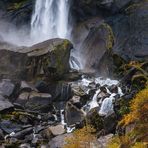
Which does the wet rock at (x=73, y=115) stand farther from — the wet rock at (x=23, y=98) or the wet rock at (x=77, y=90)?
the wet rock at (x=23, y=98)

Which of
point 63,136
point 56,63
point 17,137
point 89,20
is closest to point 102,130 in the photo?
point 63,136

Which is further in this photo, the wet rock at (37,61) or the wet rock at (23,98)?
the wet rock at (37,61)

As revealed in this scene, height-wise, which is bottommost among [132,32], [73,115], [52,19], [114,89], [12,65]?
[73,115]

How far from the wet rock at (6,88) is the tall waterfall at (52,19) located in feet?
39.6

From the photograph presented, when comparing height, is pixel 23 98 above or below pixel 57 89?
below

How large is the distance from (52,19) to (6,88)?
14.1 metres

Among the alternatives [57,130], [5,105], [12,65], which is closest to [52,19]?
[12,65]

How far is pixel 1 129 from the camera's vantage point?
112ft

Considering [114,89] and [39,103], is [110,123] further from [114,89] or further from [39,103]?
[39,103]

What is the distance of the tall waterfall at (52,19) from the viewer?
5047cm

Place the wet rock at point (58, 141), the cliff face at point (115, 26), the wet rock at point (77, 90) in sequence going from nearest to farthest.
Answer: the wet rock at point (58, 141), the wet rock at point (77, 90), the cliff face at point (115, 26)

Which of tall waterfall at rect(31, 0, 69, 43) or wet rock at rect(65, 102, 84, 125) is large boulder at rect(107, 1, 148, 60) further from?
wet rock at rect(65, 102, 84, 125)

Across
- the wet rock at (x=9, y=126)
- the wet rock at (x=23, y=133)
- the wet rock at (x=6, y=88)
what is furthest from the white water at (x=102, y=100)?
the wet rock at (x=6, y=88)

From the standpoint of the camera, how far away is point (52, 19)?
1992 inches
